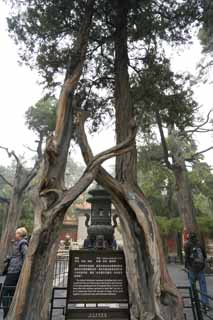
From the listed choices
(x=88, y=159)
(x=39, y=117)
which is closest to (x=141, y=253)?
(x=88, y=159)

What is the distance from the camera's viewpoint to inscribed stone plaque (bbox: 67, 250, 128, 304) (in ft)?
12.1

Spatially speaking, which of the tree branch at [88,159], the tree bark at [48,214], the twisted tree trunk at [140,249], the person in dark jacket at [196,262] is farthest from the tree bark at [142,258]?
the person in dark jacket at [196,262]

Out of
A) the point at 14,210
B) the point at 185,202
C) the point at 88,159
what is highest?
the point at 14,210

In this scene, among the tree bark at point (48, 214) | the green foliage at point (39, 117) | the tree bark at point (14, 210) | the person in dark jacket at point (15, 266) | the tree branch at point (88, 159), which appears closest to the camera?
the tree bark at point (48, 214)

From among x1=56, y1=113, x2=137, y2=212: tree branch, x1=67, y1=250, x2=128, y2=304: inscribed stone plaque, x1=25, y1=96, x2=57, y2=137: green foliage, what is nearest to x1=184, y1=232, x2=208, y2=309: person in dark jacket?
x1=67, y1=250, x2=128, y2=304: inscribed stone plaque

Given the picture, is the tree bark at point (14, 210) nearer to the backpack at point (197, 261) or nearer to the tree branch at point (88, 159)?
the tree branch at point (88, 159)

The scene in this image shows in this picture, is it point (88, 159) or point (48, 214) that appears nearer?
point (48, 214)

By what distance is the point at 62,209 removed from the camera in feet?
12.1

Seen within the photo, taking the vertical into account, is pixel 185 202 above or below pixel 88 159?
above

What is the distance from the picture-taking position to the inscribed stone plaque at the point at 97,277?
3689 mm

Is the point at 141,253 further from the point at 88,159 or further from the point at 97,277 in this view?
the point at 88,159

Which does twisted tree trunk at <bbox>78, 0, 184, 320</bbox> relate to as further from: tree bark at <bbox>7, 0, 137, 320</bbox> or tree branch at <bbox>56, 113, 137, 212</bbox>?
tree bark at <bbox>7, 0, 137, 320</bbox>

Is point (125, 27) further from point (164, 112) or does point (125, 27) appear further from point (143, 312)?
point (143, 312)

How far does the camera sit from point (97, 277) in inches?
151
